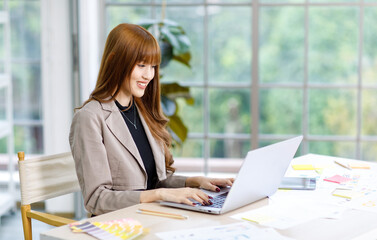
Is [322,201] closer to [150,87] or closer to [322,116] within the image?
[150,87]

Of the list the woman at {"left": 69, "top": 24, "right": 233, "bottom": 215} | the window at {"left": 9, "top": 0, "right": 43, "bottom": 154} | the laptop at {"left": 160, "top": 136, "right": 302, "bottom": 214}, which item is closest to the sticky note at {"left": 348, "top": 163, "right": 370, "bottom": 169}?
the laptop at {"left": 160, "top": 136, "right": 302, "bottom": 214}

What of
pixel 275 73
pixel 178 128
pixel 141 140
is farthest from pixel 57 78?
pixel 141 140

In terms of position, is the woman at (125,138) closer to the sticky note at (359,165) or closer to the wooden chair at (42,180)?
the wooden chair at (42,180)

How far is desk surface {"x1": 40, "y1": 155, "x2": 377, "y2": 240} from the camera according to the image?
1666 millimetres

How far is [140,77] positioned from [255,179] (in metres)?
0.64

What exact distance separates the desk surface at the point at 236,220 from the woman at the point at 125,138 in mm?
107

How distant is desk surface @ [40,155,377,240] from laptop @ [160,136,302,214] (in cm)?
3

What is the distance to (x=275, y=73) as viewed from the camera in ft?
13.8

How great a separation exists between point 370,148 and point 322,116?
0.42m

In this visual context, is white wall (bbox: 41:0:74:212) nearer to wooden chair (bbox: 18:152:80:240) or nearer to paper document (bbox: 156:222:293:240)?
wooden chair (bbox: 18:152:80:240)

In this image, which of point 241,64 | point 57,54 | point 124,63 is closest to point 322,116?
point 241,64

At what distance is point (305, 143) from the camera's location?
4.11 m

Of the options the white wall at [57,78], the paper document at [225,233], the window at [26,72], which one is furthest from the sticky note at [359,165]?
the window at [26,72]

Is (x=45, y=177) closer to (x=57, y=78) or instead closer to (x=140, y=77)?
(x=140, y=77)
